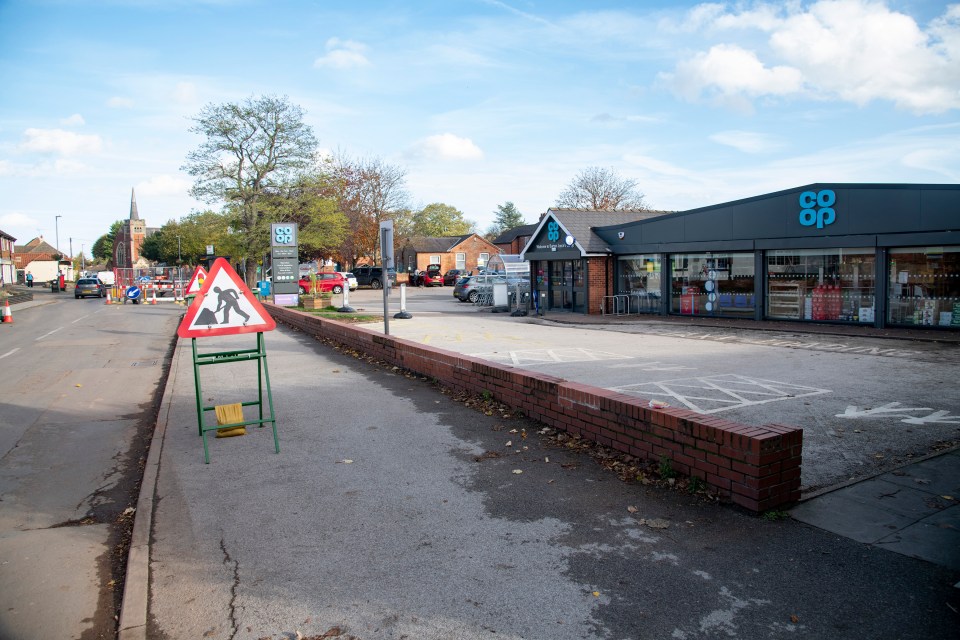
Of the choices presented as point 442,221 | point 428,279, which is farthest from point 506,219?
point 428,279

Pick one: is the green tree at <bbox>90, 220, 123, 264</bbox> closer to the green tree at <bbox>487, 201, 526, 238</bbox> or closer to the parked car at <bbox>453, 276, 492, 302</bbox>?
the green tree at <bbox>487, 201, 526, 238</bbox>

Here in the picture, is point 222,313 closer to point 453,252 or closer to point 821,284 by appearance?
point 821,284

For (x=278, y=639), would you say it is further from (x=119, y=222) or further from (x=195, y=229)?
(x=119, y=222)

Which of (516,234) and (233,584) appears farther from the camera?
(516,234)

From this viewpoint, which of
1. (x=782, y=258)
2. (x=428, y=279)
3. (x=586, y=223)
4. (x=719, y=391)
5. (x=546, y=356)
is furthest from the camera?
(x=428, y=279)

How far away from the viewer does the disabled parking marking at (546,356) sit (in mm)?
12352

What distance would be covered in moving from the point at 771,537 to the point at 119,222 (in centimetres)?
18695

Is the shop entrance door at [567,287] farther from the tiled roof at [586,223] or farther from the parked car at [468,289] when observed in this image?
the parked car at [468,289]

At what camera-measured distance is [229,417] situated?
23.8ft

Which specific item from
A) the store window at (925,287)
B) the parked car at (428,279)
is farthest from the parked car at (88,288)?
the store window at (925,287)

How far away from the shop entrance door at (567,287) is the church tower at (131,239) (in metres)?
120

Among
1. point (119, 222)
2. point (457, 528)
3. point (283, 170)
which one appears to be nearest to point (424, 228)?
point (283, 170)

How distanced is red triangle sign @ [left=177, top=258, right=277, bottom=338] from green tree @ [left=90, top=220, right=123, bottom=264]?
566ft

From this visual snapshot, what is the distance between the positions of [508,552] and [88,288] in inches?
2139
